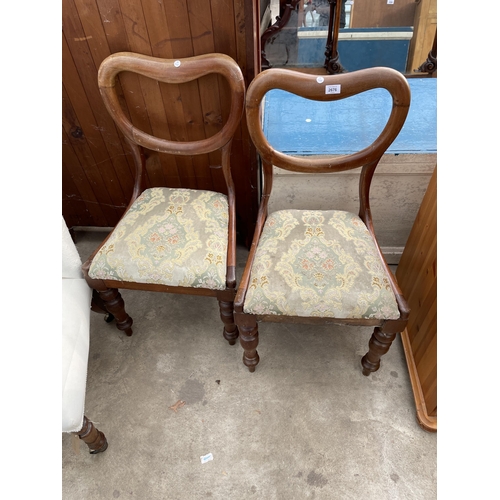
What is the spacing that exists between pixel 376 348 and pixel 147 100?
1244 millimetres

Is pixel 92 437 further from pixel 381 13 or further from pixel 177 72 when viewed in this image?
pixel 381 13

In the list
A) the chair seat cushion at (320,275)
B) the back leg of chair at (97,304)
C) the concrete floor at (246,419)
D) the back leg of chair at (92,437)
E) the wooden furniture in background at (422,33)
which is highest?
the wooden furniture in background at (422,33)

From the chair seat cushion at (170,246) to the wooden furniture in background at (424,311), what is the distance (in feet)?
2.29

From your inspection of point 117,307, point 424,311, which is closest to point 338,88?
point 424,311

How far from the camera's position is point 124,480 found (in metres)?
1.22

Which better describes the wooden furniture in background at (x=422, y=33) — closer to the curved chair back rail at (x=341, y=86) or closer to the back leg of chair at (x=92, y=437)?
the curved chair back rail at (x=341, y=86)

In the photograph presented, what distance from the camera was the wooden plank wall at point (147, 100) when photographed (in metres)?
1.20

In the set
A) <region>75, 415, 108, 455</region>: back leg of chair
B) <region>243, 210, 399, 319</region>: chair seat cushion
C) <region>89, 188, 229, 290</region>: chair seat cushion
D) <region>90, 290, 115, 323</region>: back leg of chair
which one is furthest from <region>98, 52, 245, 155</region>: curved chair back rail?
<region>75, 415, 108, 455</region>: back leg of chair

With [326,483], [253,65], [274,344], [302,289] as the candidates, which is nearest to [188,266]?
[302,289]

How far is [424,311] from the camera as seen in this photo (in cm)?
131

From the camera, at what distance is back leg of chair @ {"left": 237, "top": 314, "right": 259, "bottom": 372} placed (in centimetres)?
117

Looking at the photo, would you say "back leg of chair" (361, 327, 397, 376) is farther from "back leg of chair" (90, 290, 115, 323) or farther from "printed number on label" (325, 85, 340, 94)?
"back leg of chair" (90, 290, 115, 323)

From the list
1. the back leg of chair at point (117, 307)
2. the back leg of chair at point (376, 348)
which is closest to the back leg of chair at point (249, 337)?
the back leg of chair at point (376, 348)
